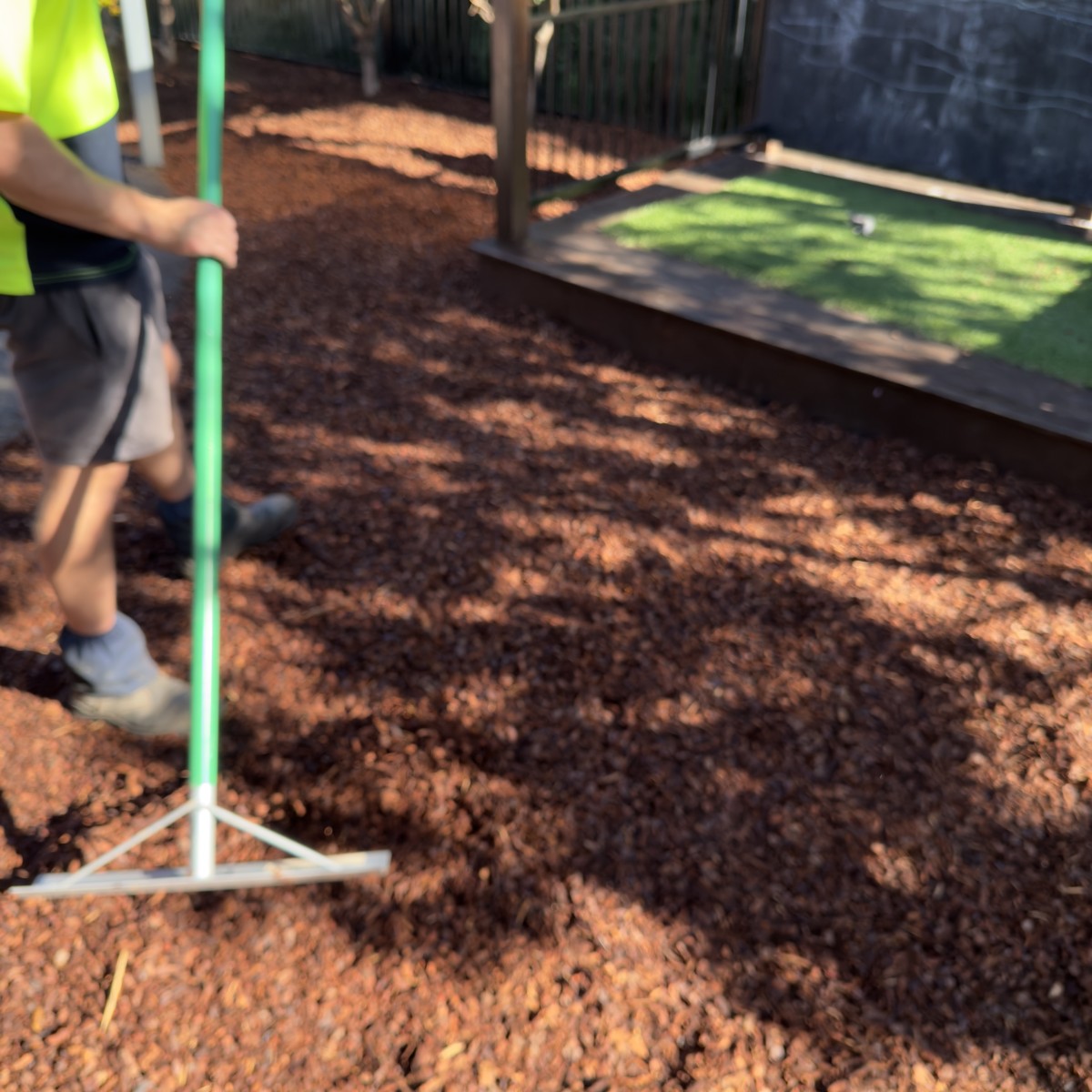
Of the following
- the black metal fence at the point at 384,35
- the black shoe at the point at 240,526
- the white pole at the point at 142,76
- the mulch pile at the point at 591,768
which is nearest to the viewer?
the mulch pile at the point at 591,768

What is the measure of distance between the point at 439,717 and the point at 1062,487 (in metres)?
2.29

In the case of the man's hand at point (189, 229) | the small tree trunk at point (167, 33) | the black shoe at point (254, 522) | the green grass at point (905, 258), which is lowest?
the black shoe at point (254, 522)

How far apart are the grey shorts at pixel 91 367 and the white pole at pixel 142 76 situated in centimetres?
488

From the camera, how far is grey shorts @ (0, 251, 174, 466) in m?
2.03

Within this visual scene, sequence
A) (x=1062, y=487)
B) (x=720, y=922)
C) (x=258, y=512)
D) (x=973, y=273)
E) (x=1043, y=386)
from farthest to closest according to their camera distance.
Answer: (x=973, y=273), (x=1043, y=386), (x=1062, y=487), (x=258, y=512), (x=720, y=922)

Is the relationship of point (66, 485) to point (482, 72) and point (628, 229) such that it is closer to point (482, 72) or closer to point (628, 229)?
point (628, 229)

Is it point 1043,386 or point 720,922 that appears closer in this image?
point 720,922

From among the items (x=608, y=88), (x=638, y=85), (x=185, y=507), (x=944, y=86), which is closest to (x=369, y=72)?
(x=608, y=88)

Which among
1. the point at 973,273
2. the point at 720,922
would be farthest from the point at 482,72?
the point at 720,922

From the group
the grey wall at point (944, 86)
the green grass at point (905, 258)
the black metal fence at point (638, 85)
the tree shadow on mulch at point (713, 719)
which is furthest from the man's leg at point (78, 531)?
the grey wall at point (944, 86)

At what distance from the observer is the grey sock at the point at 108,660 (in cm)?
236

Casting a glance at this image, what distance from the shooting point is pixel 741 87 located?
7.69 m

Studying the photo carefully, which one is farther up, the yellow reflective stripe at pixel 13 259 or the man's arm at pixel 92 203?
the man's arm at pixel 92 203

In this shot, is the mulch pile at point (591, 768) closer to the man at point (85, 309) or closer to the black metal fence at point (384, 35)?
the man at point (85, 309)
